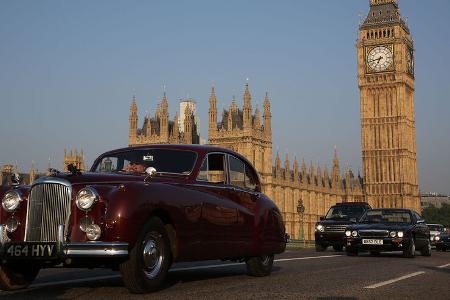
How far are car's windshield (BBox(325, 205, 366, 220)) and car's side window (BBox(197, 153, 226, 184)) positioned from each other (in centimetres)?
1305

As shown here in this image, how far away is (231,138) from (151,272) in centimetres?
7218

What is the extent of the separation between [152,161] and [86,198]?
5.47 ft

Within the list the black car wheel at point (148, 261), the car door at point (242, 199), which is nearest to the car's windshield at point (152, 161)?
the car door at point (242, 199)

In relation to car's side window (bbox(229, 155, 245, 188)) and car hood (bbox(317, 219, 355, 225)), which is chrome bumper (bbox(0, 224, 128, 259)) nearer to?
car's side window (bbox(229, 155, 245, 188))

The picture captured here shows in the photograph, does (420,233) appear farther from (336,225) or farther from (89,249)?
(89,249)

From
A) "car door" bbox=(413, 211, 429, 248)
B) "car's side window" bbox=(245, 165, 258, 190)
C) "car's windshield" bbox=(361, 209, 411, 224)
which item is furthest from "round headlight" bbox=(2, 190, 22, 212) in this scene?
"car door" bbox=(413, 211, 429, 248)

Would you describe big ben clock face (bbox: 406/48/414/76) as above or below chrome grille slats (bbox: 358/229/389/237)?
above

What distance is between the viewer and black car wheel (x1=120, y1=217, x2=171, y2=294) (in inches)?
259

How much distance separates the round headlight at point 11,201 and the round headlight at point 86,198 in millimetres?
713

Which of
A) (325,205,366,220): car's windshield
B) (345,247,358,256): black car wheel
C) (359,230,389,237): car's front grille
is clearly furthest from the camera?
(325,205,366,220): car's windshield

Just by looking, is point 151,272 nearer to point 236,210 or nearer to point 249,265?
point 236,210

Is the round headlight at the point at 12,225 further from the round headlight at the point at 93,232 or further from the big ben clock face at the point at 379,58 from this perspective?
the big ben clock face at the point at 379,58

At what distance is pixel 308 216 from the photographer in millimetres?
89375

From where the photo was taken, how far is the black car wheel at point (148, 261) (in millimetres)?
6566
